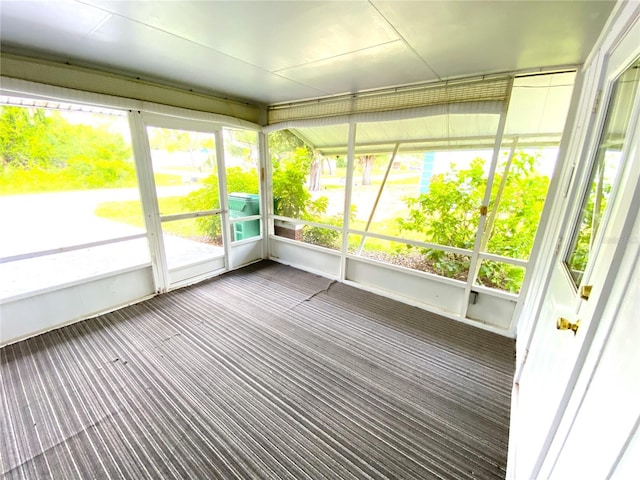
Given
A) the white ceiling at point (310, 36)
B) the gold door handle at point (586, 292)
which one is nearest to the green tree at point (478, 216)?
the white ceiling at point (310, 36)

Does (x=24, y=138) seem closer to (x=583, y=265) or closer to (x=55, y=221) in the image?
(x=55, y=221)

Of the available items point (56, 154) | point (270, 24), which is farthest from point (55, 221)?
point (270, 24)

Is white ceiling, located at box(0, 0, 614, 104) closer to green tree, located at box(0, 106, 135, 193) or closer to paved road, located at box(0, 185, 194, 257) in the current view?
green tree, located at box(0, 106, 135, 193)

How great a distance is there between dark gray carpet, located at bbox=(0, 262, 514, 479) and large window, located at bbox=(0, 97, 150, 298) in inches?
23.5

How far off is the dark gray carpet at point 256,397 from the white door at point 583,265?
46 cm

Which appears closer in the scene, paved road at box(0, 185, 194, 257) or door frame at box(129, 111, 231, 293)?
paved road at box(0, 185, 194, 257)

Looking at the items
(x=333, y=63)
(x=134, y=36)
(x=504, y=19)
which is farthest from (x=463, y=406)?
(x=134, y=36)

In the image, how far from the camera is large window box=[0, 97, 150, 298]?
2139mm

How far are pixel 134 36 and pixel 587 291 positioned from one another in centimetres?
275

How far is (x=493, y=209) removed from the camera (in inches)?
109

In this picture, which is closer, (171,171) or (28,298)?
(28,298)

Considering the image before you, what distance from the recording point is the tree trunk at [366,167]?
360 cm

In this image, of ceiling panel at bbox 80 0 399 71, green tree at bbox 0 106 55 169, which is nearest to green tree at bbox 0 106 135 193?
green tree at bbox 0 106 55 169

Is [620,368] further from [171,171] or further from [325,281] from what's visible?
[171,171]
